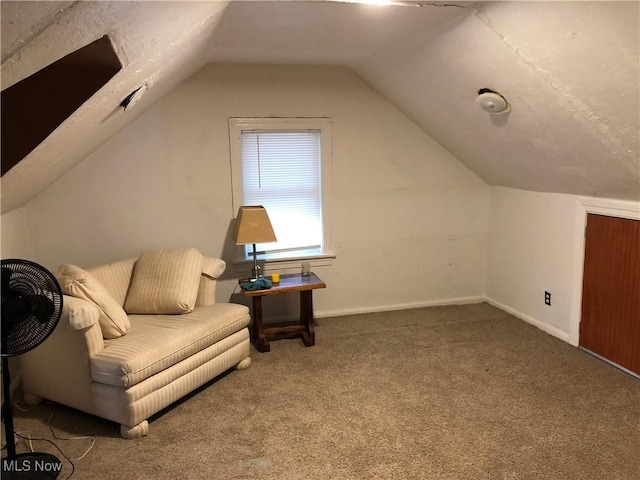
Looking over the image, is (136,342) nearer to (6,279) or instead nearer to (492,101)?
(6,279)

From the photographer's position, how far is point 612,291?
3.34 m

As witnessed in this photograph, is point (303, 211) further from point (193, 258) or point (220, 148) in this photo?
point (193, 258)

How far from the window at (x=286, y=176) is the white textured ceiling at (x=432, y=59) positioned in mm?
532

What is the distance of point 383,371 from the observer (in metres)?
3.30

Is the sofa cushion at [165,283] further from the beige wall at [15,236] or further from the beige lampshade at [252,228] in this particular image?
the beige wall at [15,236]

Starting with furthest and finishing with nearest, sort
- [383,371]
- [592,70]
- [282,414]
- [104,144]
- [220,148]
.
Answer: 1. [220,148]
2. [104,144]
3. [383,371]
4. [282,414]
5. [592,70]

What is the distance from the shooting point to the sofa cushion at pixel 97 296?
108 inches

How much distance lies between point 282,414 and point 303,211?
1930 mm

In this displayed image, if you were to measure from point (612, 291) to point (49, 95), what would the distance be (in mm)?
3403

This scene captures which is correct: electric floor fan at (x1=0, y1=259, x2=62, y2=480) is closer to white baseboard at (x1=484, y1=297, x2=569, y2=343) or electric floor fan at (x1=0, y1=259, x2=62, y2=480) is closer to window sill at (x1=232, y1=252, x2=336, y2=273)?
window sill at (x1=232, y1=252, x2=336, y2=273)

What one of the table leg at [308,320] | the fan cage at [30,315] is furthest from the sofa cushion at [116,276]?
the table leg at [308,320]

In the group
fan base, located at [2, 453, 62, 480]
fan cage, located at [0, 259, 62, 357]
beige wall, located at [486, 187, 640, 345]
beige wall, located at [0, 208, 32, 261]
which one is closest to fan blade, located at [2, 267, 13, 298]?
fan cage, located at [0, 259, 62, 357]

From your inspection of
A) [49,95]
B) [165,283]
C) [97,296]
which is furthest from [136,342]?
[49,95]

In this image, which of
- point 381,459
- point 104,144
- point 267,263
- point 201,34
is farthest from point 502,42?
point 104,144
